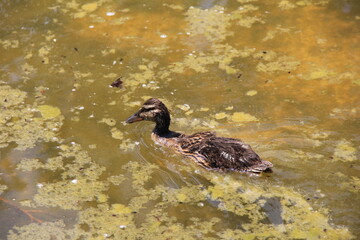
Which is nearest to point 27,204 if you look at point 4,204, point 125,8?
point 4,204

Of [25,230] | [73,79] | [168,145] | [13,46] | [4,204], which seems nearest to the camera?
[25,230]

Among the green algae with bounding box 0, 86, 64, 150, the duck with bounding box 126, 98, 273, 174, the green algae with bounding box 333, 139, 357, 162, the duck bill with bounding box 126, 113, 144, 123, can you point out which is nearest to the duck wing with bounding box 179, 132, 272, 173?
the duck with bounding box 126, 98, 273, 174

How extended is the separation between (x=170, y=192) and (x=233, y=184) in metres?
0.82

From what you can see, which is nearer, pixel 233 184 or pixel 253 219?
pixel 253 219

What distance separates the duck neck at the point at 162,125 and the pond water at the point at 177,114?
247 mm

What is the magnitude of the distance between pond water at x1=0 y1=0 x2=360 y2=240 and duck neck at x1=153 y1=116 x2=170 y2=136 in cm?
25

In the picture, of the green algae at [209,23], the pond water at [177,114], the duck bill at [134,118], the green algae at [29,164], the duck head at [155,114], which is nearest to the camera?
the pond water at [177,114]

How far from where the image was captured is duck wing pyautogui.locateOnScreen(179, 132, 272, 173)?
735 centimetres

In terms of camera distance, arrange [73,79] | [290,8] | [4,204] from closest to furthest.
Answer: [4,204] → [73,79] → [290,8]

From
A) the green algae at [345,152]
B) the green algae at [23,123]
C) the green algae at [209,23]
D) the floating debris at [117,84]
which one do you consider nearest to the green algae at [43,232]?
the green algae at [23,123]

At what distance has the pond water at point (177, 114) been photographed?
6688 millimetres

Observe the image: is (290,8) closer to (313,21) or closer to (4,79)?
(313,21)

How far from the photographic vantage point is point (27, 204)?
22.9 feet

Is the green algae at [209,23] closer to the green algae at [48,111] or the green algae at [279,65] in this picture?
the green algae at [279,65]
